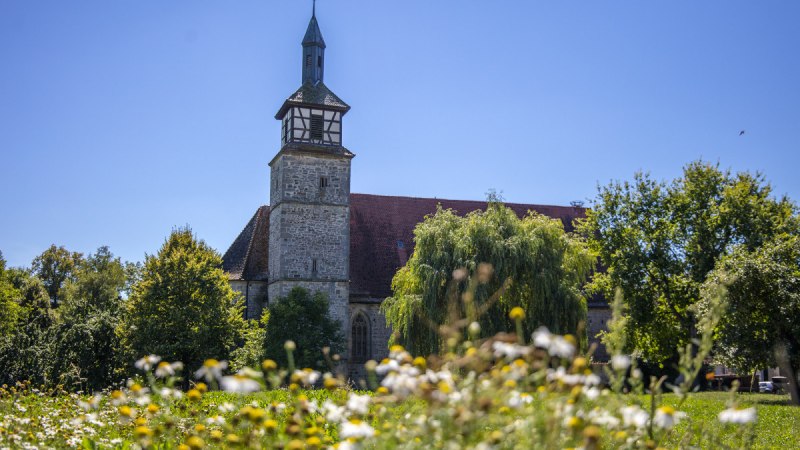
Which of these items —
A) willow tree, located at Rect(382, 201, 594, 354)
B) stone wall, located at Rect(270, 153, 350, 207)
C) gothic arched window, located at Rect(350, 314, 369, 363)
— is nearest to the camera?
willow tree, located at Rect(382, 201, 594, 354)

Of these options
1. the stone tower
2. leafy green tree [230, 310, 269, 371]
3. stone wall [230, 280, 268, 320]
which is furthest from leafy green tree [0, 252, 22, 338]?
leafy green tree [230, 310, 269, 371]

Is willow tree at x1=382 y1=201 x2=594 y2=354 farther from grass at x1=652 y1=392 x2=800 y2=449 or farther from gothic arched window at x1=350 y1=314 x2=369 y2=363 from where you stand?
gothic arched window at x1=350 y1=314 x2=369 y2=363

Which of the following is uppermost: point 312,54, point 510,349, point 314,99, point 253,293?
point 312,54

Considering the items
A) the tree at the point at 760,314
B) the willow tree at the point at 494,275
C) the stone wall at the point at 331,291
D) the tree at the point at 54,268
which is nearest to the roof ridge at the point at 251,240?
the stone wall at the point at 331,291

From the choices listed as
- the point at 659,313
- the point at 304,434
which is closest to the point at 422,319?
the point at 659,313

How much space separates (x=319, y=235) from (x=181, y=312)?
→ 6297 millimetres

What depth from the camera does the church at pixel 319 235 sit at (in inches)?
1202

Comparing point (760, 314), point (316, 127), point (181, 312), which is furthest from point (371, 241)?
point (760, 314)

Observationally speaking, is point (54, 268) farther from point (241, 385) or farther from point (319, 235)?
point (241, 385)

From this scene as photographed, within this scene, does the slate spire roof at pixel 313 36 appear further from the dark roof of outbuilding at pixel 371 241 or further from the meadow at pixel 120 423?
the meadow at pixel 120 423

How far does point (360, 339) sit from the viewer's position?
3278cm

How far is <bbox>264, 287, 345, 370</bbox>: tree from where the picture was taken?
2773 centimetres

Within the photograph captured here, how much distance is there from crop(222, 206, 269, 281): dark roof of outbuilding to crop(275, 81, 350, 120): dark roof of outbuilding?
14.5 feet

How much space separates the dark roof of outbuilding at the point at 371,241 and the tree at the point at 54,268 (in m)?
26.6
